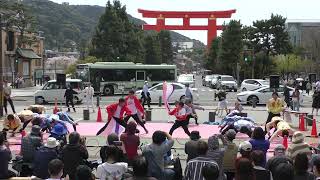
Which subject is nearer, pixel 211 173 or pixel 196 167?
pixel 211 173

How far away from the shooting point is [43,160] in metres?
8.97

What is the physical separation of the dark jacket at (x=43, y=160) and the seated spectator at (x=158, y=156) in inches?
64.1

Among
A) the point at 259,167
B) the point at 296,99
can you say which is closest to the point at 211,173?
the point at 259,167

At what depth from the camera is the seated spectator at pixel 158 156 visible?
8766mm

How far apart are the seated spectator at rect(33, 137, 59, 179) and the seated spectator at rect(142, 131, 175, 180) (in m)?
1.62

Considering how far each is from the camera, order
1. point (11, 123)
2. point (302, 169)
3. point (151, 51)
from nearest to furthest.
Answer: point (302, 169) → point (11, 123) → point (151, 51)

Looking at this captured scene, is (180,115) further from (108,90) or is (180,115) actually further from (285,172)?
(108,90)

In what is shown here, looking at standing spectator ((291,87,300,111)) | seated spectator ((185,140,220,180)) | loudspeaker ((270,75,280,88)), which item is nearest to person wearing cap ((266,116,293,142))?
seated spectator ((185,140,220,180))

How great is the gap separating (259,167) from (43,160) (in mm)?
3678

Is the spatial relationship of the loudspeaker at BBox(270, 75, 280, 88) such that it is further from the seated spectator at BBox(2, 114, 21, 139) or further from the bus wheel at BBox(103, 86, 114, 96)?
the seated spectator at BBox(2, 114, 21, 139)

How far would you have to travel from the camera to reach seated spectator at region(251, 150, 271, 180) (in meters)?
7.72

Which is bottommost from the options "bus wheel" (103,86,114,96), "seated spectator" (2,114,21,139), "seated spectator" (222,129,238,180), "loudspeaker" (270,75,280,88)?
"bus wheel" (103,86,114,96)

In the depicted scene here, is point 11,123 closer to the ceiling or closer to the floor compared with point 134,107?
closer to the floor

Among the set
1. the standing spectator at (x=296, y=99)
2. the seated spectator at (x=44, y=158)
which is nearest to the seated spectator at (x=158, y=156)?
the seated spectator at (x=44, y=158)
